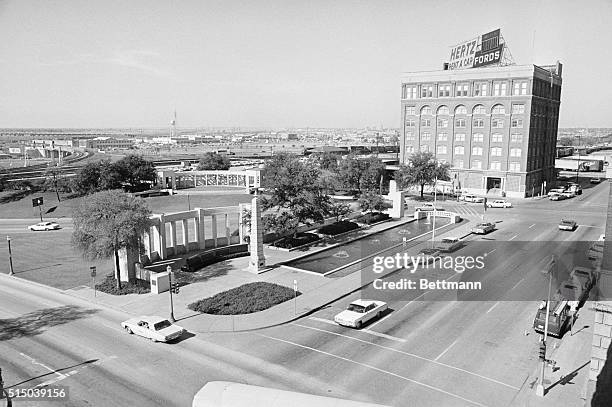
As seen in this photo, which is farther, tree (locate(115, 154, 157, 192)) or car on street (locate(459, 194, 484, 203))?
tree (locate(115, 154, 157, 192))

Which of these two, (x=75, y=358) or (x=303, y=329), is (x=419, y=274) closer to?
(x=303, y=329)

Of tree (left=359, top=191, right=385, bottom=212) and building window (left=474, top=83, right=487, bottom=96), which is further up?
building window (left=474, top=83, right=487, bottom=96)

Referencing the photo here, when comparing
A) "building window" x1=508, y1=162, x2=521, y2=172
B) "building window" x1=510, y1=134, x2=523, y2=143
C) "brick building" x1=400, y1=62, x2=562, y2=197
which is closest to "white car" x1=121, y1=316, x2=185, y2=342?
"brick building" x1=400, y1=62, x2=562, y2=197

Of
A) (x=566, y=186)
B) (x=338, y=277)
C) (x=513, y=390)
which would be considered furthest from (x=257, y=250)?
(x=566, y=186)

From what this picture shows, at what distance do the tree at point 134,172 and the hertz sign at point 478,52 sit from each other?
2568 inches

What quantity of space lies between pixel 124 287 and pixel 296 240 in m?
18.0

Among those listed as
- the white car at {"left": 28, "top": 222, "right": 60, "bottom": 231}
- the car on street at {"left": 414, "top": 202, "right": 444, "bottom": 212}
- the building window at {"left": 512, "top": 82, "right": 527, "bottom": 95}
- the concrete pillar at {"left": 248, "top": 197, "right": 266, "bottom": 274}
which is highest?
the building window at {"left": 512, "top": 82, "right": 527, "bottom": 95}

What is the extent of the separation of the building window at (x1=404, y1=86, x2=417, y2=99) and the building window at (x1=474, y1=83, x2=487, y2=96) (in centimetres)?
1225

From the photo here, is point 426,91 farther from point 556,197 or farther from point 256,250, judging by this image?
point 256,250

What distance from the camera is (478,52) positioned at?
87375 millimetres

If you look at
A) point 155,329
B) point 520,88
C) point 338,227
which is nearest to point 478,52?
point 520,88

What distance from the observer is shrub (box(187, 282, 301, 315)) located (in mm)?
30562

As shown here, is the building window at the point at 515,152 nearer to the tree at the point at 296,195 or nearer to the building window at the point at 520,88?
the building window at the point at 520,88

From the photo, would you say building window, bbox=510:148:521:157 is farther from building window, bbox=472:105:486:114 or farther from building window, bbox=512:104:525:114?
building window, bbox=472:105:486:114
